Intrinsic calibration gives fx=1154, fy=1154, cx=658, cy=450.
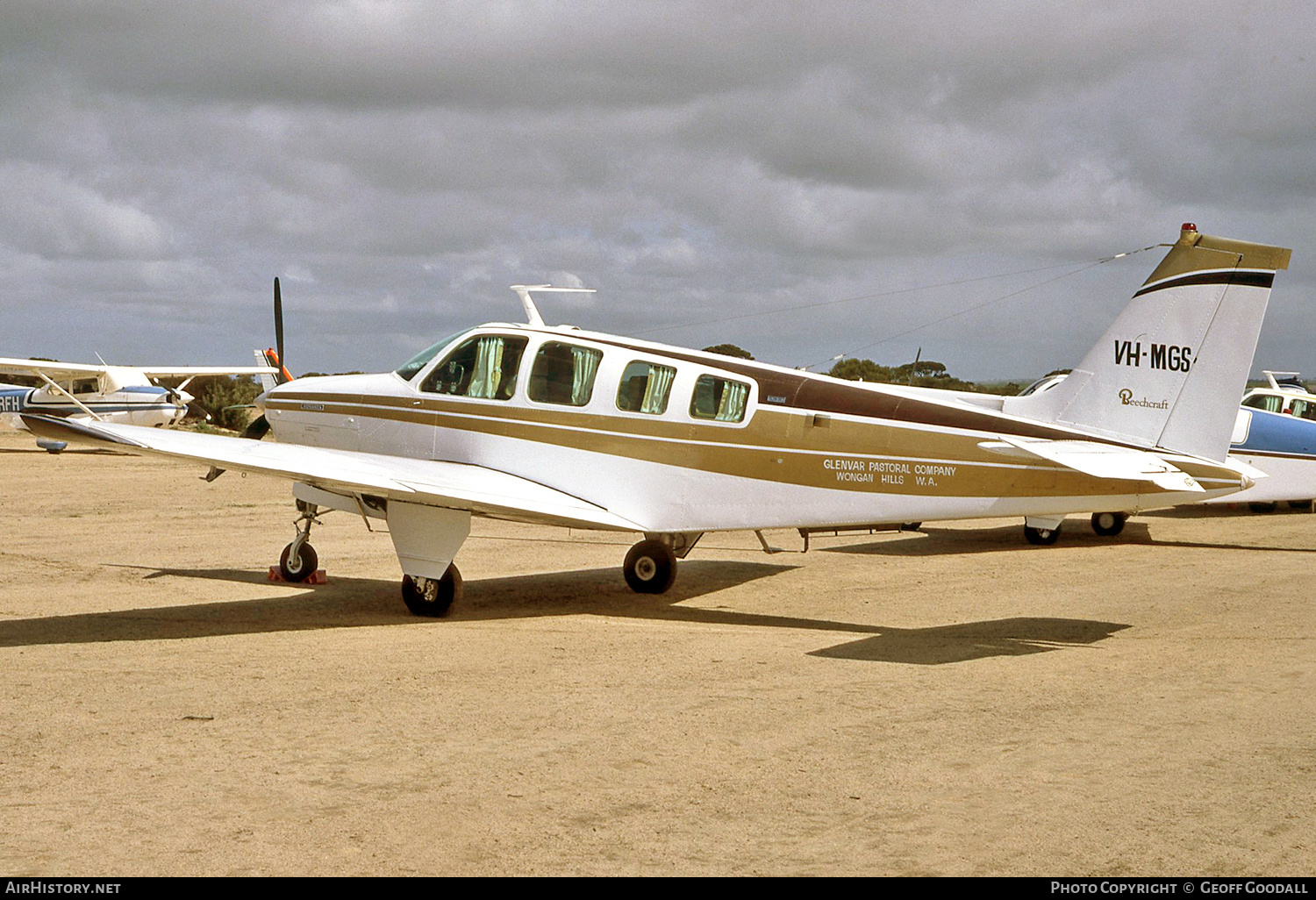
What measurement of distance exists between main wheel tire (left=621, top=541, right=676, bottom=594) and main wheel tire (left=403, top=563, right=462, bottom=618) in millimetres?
2483

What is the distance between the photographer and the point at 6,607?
10367 mm

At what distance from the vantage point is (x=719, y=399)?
1059 cm

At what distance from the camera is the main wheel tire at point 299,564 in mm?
12422

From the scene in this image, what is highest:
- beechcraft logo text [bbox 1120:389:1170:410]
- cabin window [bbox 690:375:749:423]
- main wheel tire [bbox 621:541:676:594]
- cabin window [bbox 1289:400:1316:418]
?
cabin window [bbox 1289:400:1316:418]

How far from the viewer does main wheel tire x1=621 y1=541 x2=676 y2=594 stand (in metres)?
12.4

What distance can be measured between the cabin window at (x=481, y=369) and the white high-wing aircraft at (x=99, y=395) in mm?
26847

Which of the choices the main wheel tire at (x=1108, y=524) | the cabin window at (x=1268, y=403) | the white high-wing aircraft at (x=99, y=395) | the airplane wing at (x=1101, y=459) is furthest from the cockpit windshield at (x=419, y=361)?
the white high-wing aircraft at (x=99, y=395)

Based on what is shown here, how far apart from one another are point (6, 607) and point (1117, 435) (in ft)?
33.4

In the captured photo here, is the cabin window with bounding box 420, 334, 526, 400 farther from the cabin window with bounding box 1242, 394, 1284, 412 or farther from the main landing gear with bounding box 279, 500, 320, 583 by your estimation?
the cabin window with bounding box 1242, 394, 1284, 412

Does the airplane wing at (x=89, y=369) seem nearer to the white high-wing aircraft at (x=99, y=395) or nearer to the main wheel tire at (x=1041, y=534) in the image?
the white high-wing aircraft at (x=99, y=395)

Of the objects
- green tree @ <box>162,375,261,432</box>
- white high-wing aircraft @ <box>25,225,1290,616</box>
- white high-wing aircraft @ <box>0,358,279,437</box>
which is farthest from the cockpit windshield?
green tree @ <box>162,375,261,432</box>

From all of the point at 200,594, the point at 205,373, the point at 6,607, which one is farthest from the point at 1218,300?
the point at 205,373

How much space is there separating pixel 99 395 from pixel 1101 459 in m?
36.0
